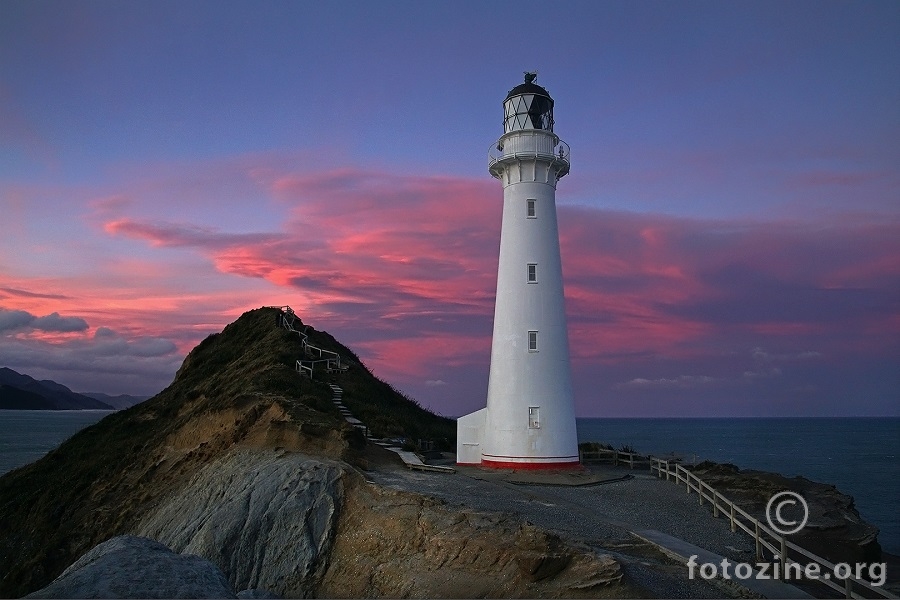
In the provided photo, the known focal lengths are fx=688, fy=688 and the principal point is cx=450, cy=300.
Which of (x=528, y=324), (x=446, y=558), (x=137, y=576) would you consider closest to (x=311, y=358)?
(x=528, y=324)

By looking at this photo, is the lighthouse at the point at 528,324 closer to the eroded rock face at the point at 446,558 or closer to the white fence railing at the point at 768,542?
the white fence railing at the point at 768,542

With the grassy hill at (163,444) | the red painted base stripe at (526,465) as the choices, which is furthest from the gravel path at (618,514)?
the grassy hill at (163,444)

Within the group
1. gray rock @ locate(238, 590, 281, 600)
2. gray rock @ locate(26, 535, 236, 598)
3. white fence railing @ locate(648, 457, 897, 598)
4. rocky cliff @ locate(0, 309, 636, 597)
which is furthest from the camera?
rocky cliff @ locate(0, 309, 636, 597)

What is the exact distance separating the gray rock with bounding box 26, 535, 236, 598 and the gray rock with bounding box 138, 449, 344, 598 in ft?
23.8

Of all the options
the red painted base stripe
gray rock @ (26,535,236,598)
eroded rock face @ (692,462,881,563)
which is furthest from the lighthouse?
gray rock @ (26,535,236,598)

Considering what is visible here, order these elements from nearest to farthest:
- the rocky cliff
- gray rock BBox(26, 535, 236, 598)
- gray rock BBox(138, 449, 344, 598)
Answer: gray rock BBox(26, 535, 236, 598), the rocky cliff, gray rock BBox(138, 449, 344, 598)

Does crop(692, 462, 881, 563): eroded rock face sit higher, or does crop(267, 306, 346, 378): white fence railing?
crop(267, 306, 346, 378): white fence railing

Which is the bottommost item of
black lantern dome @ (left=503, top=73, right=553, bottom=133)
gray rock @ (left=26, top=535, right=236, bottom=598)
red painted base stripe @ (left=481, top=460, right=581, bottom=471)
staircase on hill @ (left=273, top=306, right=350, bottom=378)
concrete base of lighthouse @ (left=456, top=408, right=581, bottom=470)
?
gray rock @ (left=26, top=535, right=236, bottom=598)

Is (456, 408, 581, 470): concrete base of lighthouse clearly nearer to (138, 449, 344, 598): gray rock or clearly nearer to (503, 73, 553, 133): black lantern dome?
(138, 449, 344, 598): gray rock

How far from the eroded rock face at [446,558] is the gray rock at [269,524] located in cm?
52

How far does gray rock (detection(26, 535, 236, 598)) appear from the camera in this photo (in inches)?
276

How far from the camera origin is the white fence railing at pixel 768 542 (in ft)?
39.0

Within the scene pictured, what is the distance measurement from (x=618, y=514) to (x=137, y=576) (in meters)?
13.8

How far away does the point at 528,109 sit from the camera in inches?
1037
